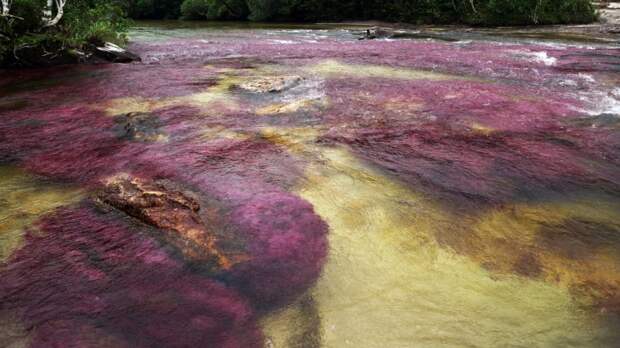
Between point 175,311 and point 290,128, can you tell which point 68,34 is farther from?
point 175,311

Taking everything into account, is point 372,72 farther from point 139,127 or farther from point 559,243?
point 559,243

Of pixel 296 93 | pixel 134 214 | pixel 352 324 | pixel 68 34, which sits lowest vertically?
pixel 352 324

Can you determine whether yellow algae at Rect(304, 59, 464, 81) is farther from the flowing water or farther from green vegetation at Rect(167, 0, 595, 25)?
green vegetation at Rect(167, 0, 595, 25)

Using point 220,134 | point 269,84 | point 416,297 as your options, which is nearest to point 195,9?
point 269,84

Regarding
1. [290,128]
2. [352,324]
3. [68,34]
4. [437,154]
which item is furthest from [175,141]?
[68,34]

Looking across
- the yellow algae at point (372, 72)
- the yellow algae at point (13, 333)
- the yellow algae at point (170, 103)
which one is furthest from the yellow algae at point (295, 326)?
the yellow algae at point (372, 72)
